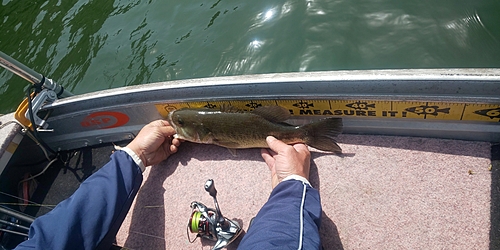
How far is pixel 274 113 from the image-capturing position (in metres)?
2.97

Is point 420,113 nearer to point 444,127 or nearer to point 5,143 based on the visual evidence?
point 444,127

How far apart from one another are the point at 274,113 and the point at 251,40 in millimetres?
2720

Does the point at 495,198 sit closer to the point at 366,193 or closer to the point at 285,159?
the point at 366,193

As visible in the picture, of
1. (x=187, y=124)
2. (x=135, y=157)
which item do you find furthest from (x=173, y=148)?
(x=135, y=157)

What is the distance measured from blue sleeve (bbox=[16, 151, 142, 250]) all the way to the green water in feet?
9.14

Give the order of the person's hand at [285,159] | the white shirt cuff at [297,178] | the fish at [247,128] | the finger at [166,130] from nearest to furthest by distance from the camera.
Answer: the white shirt cuff at [297,178], the person's hand at [285,159], the fish at [247,128], the finger at [166,130]

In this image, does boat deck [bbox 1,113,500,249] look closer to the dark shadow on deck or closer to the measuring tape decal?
the dark shadow on deck

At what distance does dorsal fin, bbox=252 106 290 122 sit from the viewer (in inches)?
116

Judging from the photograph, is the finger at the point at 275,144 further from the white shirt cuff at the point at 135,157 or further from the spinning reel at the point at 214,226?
the white shirt cuff at the point at 135,157

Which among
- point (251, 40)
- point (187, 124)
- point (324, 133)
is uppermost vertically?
point (187, 124)

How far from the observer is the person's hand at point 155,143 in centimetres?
309

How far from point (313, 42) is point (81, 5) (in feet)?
21.6

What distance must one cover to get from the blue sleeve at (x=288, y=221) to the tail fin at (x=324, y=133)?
473 mm

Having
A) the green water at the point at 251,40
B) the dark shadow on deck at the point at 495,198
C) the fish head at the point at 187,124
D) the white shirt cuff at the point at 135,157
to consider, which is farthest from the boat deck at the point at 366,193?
the green water at the point at 251,40
